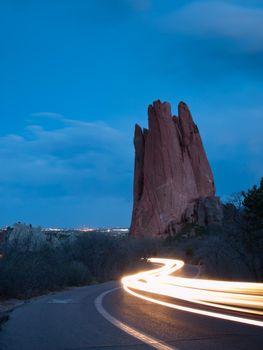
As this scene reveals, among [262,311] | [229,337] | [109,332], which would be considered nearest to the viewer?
[229,337]

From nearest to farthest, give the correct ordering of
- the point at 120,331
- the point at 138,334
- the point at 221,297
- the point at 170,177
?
the point at 138,334
the point at 120,331
the point at 221,297
the point at 170,177

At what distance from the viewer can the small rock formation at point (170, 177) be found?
8275 centimetres

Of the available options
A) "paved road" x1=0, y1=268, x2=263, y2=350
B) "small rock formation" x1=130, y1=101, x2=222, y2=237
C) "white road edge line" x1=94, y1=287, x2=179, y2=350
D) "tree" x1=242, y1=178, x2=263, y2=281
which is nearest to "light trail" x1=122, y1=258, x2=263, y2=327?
"paved road" x1=0, y1=268, x2=263, y2=350

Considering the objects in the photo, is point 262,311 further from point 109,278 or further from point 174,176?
point 174,176

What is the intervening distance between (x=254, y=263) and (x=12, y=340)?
22292 mm

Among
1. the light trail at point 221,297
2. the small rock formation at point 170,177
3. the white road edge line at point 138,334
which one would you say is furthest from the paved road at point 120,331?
the small rock formation at point 170,177

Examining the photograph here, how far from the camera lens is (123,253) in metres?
38.4

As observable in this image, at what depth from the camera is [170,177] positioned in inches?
3383

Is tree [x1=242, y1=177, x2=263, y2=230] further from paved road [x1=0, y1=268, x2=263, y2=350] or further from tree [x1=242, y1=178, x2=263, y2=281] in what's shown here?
paved road [x1=0, y1=268, x2=263, y2=350]

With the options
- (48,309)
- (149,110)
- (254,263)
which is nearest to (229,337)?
(48,309)

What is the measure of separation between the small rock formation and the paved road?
221ft

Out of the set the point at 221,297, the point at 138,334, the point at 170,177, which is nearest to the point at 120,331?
the point at 138,334

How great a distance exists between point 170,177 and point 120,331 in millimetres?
77018

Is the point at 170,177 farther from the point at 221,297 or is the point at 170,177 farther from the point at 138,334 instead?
the point at 138,334
